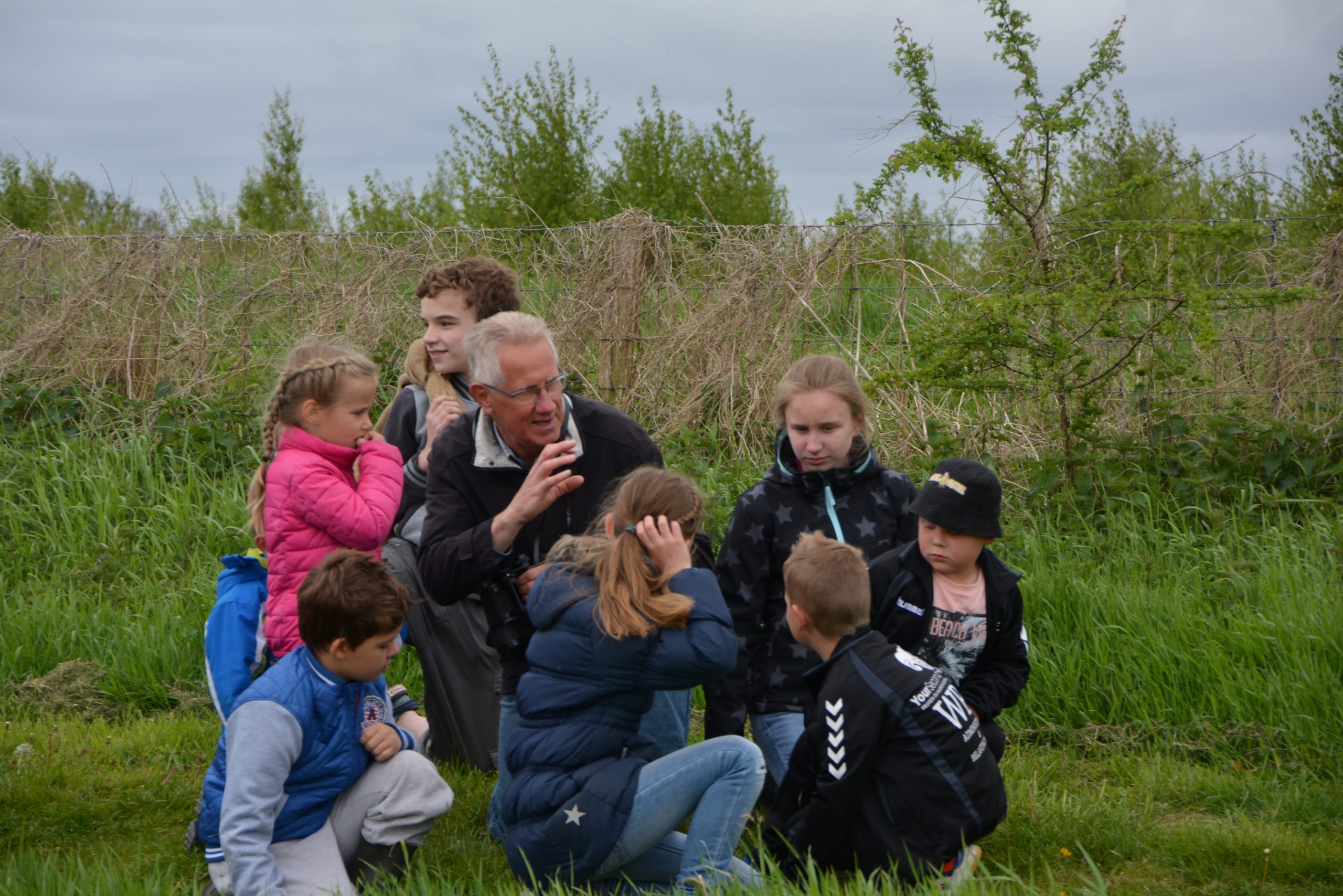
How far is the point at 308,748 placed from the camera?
129 inches

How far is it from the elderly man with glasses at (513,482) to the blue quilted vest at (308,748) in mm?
491

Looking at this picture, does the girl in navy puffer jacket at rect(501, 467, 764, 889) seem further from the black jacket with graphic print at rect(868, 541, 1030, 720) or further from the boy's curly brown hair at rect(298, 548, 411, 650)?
the black jacket with graphic print at rect(868, 541, 1030, 720)

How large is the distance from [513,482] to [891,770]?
1658 millimetres

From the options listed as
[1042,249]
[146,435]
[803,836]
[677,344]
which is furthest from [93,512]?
[1042,249]

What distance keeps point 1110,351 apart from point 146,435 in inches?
256

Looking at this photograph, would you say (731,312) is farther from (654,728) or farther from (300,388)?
(654,728)

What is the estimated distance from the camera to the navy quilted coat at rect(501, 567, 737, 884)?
2990 mm

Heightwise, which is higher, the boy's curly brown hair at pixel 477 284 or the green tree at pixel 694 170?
the green tree at pixel 694 170

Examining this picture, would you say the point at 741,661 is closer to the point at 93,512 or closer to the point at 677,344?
the point at 677,344

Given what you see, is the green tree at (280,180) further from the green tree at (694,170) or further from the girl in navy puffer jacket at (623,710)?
the girl in navy puffer jacket at (623,710)

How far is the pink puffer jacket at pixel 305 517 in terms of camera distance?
363cm

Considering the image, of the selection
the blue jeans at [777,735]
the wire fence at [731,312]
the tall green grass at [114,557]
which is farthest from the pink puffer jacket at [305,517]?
the wire fence at [731,312]

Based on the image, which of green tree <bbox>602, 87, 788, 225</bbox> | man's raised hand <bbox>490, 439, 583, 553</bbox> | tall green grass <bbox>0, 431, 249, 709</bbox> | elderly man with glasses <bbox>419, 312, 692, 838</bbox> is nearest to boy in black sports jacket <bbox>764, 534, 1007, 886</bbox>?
elderly man with glasses <bbox>419, 312, 692, 838</bbox>

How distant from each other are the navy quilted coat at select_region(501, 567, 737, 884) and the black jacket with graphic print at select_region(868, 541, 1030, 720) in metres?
0.69
